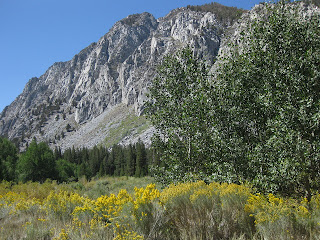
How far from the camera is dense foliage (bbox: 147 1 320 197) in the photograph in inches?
240

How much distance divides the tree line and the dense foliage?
13.9ft

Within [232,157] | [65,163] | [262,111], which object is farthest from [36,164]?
[262,111]

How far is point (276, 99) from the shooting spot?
6.61 m

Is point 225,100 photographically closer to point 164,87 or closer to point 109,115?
point 164,87

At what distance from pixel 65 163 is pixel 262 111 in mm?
62253

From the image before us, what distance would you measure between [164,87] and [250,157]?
6610mm

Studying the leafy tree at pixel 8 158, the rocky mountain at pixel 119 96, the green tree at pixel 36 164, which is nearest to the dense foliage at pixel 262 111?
the leafy tree at pixel 8 158

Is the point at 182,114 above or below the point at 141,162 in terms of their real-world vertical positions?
above

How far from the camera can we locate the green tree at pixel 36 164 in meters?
36.8

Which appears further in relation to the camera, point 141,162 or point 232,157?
point 141,162

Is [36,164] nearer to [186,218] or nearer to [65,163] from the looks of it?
[65,163]

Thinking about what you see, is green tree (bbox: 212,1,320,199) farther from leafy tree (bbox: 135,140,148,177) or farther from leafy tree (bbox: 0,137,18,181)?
leafy tree (bbox: 135,140,148,177)

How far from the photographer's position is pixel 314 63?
6641 mm

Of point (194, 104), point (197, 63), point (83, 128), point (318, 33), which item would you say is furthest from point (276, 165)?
point (83, 128)
